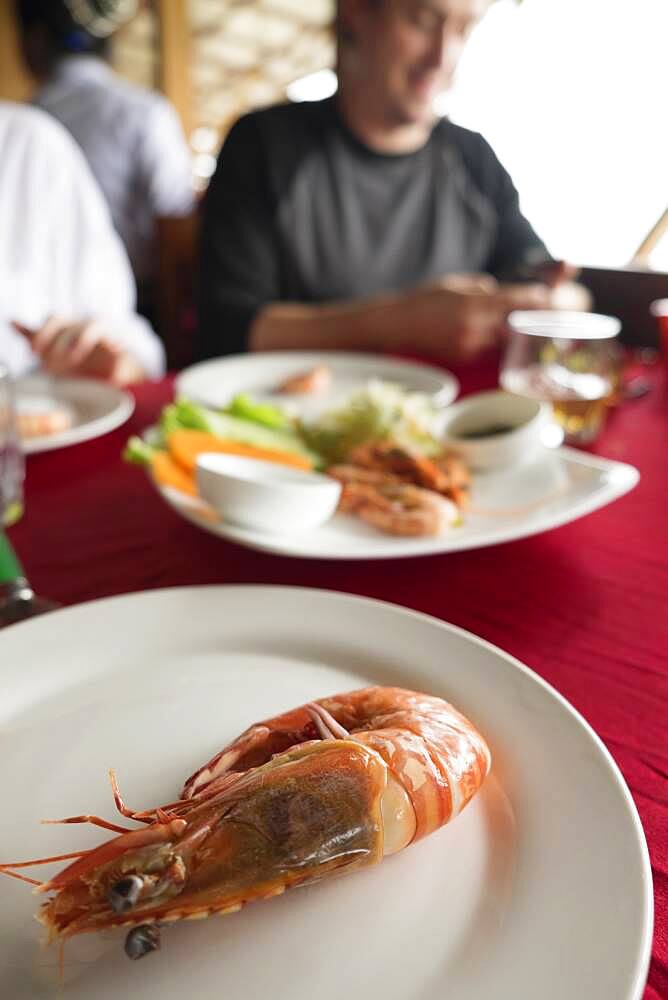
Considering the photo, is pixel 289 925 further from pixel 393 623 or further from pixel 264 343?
pixel 264 343

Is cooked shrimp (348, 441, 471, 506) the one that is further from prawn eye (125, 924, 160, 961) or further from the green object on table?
prawn eye (125, 924, 160, 961)

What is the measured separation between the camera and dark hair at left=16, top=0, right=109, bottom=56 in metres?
3.55

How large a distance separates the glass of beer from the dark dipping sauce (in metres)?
0.20

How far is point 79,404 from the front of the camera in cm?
139

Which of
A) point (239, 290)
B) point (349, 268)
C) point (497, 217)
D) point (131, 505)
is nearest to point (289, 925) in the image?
point (131, 505)

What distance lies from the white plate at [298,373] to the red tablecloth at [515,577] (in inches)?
16.1

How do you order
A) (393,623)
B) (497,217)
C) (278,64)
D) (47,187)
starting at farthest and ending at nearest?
(278,64)
(497,217)
(47,187)
(393,623)

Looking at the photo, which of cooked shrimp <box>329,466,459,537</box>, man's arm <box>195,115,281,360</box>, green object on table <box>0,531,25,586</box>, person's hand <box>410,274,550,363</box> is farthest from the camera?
man's arm <box>195,115,281,360</box>

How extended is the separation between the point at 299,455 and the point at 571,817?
29.6 inches

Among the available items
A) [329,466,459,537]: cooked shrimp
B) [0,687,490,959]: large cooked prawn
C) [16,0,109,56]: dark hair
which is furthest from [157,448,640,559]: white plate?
[16,0,109,56]: dark hair

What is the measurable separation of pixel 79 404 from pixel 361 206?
158cm

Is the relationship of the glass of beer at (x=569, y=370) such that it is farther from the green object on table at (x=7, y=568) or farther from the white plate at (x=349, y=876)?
the green object on table at (x=7, y=568)

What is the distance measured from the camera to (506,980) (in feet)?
1.14

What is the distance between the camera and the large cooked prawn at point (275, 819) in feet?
1.31
